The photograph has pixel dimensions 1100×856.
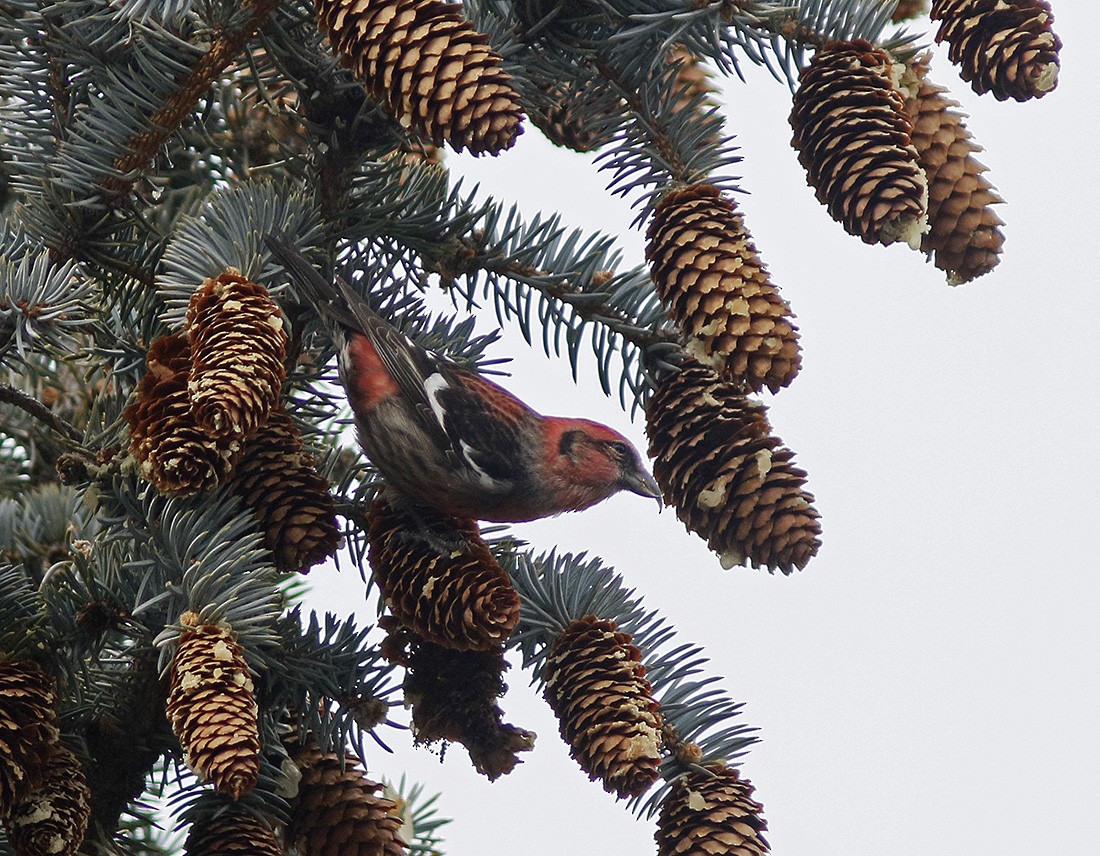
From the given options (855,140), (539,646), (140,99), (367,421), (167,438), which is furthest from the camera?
(367,421)

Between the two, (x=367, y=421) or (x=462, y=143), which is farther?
(x=367, y=421)

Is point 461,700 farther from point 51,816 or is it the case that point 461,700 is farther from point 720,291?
point 720,291

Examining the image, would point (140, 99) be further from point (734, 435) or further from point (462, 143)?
point (734, 435)

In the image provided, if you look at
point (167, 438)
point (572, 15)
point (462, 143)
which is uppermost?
point (572, 15)

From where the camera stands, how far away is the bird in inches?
75.2

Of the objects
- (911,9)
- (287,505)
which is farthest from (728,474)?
(911,9)

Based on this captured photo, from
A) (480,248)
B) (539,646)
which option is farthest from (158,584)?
(480,248)

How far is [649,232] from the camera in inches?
68.9

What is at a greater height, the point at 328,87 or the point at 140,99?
the point at 328,87

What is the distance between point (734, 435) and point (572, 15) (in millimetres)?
653

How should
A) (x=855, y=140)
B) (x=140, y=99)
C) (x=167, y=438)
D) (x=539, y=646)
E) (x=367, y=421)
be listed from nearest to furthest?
(x=167, y=438) → (x=855, y=140) → (x=140, y=99) → (x=539, y=646) → (x=367, y=421)

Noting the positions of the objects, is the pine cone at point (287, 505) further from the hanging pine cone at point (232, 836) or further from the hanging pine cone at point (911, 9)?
the hanging pine cone at point (911, 9)

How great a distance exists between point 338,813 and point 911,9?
64.9 inches

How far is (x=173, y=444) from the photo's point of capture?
1.44 meters
